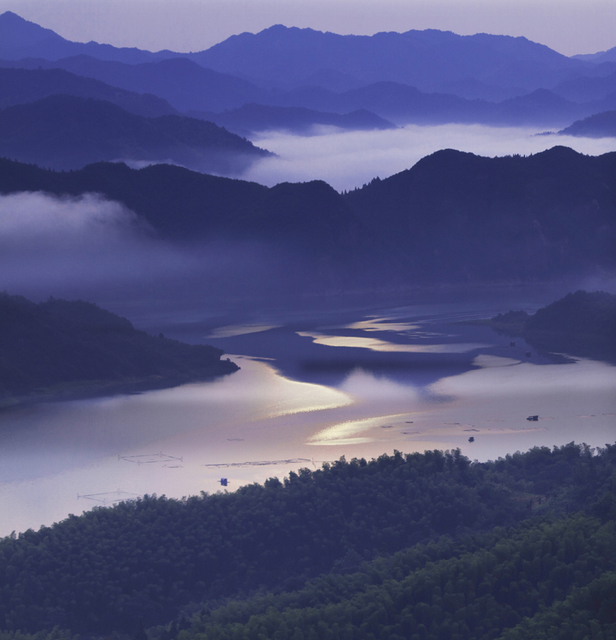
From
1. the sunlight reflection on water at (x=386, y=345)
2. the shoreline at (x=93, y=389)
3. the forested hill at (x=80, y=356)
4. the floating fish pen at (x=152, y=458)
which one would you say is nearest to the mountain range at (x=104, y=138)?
the sunlight reflection on water at (x=386, y=345)

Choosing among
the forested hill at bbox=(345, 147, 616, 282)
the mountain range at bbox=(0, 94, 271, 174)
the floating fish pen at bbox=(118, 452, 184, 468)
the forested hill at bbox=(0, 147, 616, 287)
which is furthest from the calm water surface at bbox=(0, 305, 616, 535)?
the mountain range at bbox=(0, 94, 271, 174)

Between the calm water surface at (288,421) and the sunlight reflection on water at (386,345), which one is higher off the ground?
the sunlight reflection on water at (386,345)

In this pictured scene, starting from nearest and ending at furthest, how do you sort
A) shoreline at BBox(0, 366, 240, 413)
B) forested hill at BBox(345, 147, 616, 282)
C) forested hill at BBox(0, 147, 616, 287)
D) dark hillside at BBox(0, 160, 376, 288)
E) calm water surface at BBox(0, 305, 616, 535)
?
calm water surface at BBox(0, 305, 616, 535)
shoreline at BBox(0, 366, 240, 413)
dark hillside at BBox(0, 160, 376, 288)
forested hill at BBox(0, 147, 616, 287)
forested hill at BBox(345, 147, 616, 282)

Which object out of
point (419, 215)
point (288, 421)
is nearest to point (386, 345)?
point (288, 421)

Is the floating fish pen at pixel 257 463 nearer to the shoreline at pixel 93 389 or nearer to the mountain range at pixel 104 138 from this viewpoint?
the shoreline at pixel 93 389

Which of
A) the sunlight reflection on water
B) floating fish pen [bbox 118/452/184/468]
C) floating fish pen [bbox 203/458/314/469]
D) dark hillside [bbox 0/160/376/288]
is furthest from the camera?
dark hillside [bbox 0/160/376/288]

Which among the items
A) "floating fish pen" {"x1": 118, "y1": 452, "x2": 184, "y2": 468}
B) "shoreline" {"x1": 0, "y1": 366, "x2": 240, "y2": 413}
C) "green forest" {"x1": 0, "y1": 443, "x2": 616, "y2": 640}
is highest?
"shoreline" {"x1": 0, "y1": 366, "x2": 240, "y2": 413}

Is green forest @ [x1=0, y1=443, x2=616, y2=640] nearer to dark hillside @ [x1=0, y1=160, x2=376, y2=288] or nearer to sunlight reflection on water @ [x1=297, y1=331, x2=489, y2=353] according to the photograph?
sunlight reflection on water @ [x1=297, y1=331, x2=489, y2=353]
